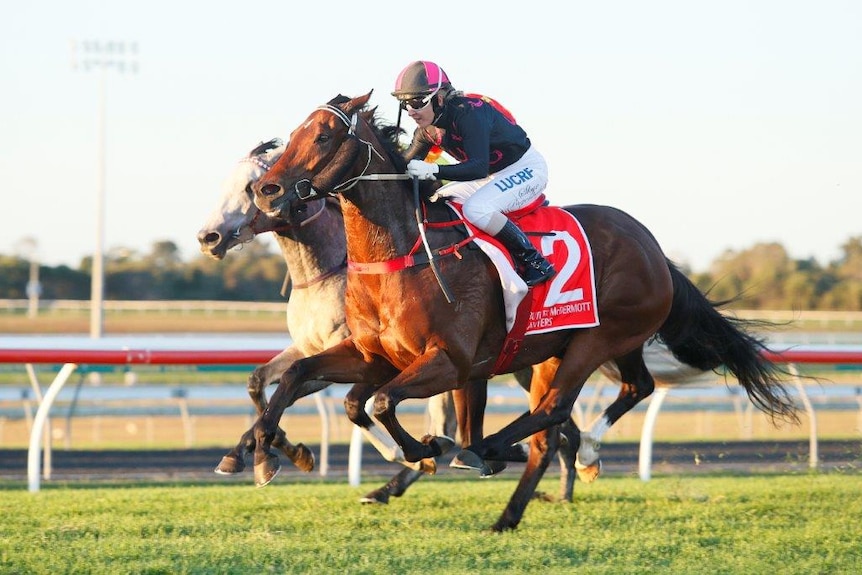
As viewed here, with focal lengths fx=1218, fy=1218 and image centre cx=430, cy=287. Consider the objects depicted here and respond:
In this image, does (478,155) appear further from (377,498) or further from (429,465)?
(377,498)

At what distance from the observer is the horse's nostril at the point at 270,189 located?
459 centimetres

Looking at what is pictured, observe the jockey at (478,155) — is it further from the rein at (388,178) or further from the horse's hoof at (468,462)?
the horse's hoof at (468,462)

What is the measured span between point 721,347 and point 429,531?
2.22 meters

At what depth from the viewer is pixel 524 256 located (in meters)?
5.21

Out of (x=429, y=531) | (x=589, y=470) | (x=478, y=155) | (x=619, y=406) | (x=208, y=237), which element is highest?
(x=478, y=155)

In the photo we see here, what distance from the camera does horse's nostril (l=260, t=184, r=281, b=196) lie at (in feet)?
15.0

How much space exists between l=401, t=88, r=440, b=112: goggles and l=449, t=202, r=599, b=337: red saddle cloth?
512 millimetres

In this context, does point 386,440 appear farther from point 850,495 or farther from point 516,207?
point 850,495

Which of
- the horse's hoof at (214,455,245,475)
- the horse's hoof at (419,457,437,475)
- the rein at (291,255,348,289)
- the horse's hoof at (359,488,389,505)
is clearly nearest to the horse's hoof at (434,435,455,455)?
the horse's hoof at (419,457,437,475)

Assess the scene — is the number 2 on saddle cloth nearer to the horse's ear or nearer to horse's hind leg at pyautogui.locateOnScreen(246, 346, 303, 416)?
the horse's ear

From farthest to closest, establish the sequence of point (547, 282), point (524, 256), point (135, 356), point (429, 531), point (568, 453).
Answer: point (135, 356) → point (568, 453) → point (547, 282) → point (524, 256) → point (429, 531)

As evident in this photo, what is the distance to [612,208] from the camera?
5.99 meters

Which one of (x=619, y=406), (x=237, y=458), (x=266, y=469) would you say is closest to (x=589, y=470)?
(x=619, y=406)

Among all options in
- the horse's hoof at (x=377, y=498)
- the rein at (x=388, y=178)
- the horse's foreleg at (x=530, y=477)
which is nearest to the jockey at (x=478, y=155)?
the rein at (x=388, y=178)
